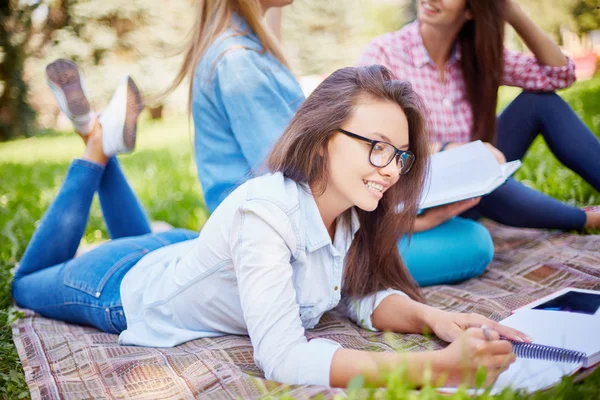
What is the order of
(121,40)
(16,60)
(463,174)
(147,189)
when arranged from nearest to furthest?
(463,174) < (147,189) < (16,60) < (121,40)

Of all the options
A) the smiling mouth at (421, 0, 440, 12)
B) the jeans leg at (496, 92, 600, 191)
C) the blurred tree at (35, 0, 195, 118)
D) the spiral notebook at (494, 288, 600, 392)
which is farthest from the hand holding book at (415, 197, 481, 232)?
the blurred tree at (35, 0, 195, 118)

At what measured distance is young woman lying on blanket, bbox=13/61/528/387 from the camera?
63.6 inches

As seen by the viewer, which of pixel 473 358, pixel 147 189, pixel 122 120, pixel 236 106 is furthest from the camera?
pixel 147 189

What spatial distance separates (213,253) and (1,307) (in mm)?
1288

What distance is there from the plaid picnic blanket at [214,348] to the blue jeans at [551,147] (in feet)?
0.70

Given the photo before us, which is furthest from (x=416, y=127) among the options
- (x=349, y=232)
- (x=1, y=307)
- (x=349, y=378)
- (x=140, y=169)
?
(x=140, y=169)

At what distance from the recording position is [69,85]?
9.52 ft

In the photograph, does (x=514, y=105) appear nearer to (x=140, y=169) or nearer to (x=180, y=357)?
(x=180, y=357)

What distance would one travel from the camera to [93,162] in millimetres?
2752

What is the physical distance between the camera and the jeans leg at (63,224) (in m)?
2.66

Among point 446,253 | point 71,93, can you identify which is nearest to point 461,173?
point 446,253

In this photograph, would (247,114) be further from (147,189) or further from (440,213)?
(147,189)

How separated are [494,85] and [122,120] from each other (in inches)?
73.1

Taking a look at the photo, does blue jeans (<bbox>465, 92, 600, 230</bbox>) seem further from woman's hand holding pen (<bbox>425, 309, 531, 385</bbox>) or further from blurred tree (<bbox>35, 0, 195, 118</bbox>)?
blurred tree (<bbox>35, 0, 195, 118</bbox>)
